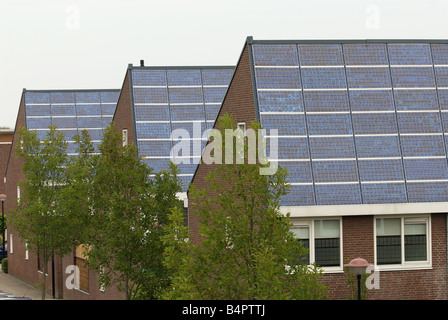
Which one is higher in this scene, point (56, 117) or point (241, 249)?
point (56, 117)

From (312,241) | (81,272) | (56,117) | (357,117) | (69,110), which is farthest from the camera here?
(69,110)

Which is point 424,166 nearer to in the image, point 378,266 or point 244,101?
point 378,266

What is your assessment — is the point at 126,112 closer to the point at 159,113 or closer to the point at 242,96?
the point at 159,113

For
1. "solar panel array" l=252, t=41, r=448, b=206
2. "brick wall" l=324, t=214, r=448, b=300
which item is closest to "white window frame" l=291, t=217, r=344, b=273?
"brick wall" l=324, t=214, r=448, b=300

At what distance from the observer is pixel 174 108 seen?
33.9 meters

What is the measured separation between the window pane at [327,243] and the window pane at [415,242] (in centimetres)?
214

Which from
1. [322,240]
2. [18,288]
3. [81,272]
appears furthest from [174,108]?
[18,288]

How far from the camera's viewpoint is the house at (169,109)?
32469 millimetres

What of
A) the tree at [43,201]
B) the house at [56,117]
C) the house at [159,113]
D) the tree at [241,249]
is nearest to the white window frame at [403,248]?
the tree at [241,249]

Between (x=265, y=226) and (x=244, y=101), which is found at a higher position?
(x=244, y=101)

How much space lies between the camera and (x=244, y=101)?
22781 millimetres

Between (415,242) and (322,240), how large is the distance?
2.88 meters

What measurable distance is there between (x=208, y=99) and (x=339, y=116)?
1298cm
